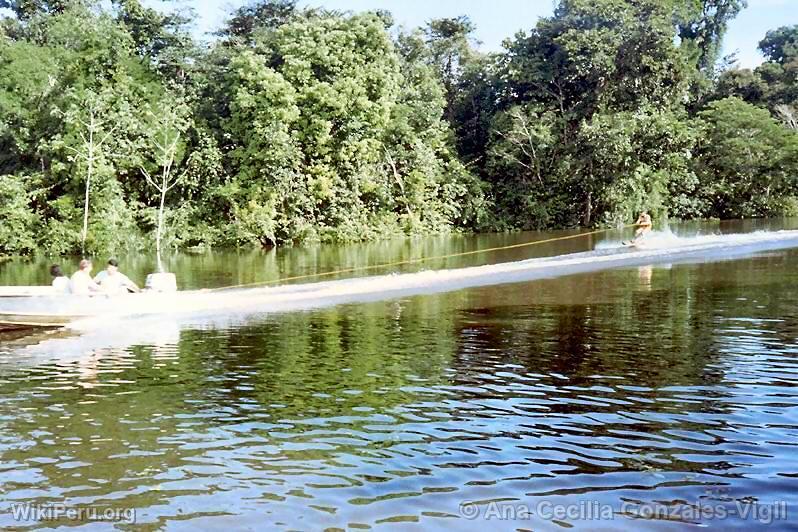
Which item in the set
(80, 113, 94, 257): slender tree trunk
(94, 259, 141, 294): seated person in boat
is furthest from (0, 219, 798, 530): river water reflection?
(80, 113, 94, 257): slender tree trunk

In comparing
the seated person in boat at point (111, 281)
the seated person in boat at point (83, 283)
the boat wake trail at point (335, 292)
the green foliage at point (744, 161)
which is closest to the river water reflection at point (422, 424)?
the boat wake trail at point (335, 292)

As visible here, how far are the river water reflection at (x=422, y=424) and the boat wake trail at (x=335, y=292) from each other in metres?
1.31

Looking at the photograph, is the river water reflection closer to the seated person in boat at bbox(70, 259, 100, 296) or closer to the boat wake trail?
the boat wake trail

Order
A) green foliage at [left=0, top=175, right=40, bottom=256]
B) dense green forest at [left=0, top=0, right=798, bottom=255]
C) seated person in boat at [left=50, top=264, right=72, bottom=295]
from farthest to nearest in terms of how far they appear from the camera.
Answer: dense green forest at [left=0, top=0, right=798, bottom=255] < green foliage at [left=0, top=175, right=40, bottom=256] < seated person in boat at [left=50, top=264, right=72, bottom=295]

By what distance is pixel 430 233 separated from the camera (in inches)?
2164

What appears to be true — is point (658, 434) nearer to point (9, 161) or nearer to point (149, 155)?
point (149, 155)

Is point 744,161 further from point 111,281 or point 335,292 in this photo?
point 111,281

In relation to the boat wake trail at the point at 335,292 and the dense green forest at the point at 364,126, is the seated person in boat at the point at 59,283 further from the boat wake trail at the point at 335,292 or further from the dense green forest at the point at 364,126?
the dense green forest at the point at 364,126

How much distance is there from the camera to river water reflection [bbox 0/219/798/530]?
702cm

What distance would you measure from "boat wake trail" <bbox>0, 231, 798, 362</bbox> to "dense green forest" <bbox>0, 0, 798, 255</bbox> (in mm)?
21704

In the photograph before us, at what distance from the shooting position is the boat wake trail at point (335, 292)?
17516 millimetres

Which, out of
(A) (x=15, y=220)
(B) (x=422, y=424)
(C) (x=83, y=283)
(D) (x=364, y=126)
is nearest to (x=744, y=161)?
(D) (x=364, y=126)

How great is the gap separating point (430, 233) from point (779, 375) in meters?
43.9

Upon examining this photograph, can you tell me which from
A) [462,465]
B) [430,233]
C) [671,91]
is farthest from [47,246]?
[671,91]
